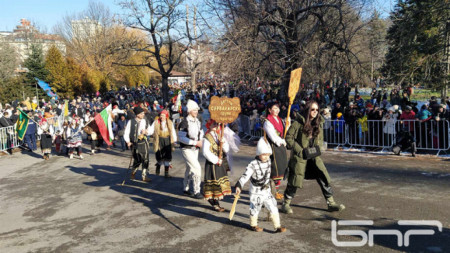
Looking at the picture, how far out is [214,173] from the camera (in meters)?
6.46

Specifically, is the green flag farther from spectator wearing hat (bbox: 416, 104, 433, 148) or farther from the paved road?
spectator wearing hat (bbox: 416, 104, 433, 148)

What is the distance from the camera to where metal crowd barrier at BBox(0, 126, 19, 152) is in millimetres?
14400

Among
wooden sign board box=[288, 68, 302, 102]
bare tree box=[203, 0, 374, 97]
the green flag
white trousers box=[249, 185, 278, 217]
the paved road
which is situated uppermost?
bare tree box=[203, 0, 374, 97]

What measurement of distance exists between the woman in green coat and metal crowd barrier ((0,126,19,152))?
1264 cm

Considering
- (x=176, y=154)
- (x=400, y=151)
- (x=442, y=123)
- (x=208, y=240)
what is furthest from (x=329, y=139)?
(x=208, y=240)

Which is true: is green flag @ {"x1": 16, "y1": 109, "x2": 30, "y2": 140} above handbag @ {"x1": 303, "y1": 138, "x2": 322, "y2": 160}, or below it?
above

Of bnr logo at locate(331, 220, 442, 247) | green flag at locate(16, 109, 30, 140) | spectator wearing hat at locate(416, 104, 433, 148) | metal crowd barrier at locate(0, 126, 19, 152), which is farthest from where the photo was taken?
metal crowd barrier at locate(0, 126, 19, 152)

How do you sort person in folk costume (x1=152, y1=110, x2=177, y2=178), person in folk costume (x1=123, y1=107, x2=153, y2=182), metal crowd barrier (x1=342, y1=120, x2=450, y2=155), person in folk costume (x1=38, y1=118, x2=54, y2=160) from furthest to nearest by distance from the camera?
person in folk costume (x1=38, y1=118, x2=54, y2=160), metal crowd barrier (x1=342, y1=120, x2=450, y2=155), person in folk costume (x1=152, y1=110, x2=177, y2=178), person in folk costume (x1=123, y1=107, x2=153, y2=182)

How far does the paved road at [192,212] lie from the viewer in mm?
5168

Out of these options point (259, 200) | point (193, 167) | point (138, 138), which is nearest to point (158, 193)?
point (193, 167)

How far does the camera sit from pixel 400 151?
35.9ft

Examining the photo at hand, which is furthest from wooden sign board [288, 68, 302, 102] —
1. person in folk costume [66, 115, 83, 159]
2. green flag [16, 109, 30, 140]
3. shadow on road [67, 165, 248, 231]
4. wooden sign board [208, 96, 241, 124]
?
green flag [16, 109, 30, 140]

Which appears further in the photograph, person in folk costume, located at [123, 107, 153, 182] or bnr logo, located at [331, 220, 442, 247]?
person in folk costume, located at [123, 107, 153, 182]

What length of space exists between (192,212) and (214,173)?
83 cm
